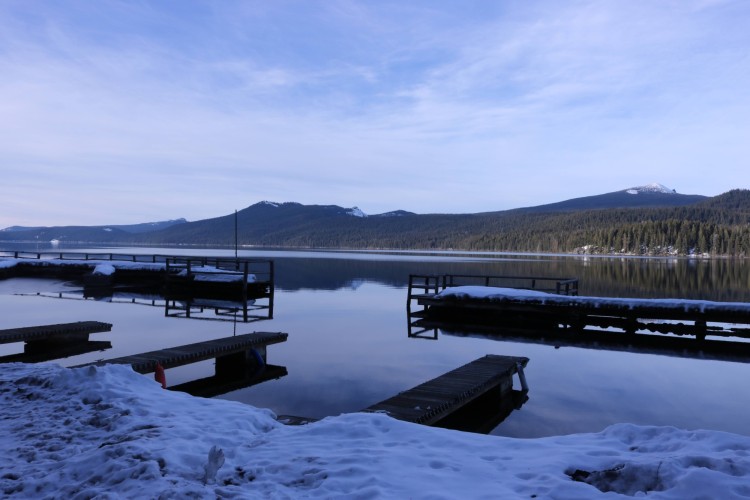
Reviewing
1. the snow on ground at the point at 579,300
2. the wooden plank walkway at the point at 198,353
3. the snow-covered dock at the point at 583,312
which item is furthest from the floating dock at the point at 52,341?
the snow on ground at the point at 579,300

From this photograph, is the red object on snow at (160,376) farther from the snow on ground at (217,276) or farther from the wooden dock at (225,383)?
the snow on ground at (217,276)

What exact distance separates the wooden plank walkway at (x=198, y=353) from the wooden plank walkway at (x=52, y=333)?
17.2 feet

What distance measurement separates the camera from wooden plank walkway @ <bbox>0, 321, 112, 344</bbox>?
16406 mm

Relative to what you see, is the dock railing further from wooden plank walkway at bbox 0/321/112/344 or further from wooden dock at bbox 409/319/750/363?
wooden plank walkway at bbox 0/321/112/344

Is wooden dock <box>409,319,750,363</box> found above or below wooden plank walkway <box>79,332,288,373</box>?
below

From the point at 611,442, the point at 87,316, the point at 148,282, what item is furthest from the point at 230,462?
the point at 148,282

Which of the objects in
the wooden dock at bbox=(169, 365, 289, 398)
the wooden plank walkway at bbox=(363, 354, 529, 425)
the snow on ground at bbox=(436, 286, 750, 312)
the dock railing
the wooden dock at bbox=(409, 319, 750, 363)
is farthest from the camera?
the dock railing

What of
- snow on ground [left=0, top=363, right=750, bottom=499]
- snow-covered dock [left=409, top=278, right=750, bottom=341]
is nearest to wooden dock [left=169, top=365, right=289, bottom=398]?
snow on ground [left=0, top=363, right=750, bottom=499]

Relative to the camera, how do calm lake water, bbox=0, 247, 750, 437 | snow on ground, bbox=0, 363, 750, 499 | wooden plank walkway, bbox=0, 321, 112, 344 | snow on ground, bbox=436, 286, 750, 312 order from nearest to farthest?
snow on ground, bbox=0, 363, 750, 499
calm lake water, bbox=0, 247, 750, 437
wooden plank walkway, bbox=0, 321, 112, 344
snow on ground, bbox=436, 286, 750, 312

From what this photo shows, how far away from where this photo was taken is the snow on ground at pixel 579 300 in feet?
71.0

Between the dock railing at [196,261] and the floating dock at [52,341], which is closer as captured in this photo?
the floating dock at [52,341]

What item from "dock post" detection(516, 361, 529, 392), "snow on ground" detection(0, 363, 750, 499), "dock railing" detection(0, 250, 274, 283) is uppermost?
"dock railing" detection(0, 250, 274, 283)

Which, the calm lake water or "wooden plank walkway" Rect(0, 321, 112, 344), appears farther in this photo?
"wooden plank walkway" Rect(0, 321, 112, 344)

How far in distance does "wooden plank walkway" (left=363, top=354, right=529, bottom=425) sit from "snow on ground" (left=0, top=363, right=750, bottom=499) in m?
1.37
